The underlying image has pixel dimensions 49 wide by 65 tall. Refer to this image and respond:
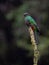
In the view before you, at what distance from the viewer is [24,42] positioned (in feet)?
17.5

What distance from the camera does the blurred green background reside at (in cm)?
523

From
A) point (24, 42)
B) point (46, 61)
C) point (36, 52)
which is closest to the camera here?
point (36, 52)

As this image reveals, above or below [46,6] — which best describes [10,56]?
below

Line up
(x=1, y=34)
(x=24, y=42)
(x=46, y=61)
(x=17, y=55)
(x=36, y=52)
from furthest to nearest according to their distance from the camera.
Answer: (x=17, y=55)
(x=1, y=34)
(x=46, y=61)
(x=24, y=42)
(x=36, y=52)

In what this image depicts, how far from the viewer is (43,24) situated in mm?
5430

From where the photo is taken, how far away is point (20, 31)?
530 cm

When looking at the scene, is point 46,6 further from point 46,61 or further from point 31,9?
point 46,61

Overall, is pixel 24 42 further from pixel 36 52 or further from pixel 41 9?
pixel 36 52

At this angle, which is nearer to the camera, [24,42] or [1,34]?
[24,42]

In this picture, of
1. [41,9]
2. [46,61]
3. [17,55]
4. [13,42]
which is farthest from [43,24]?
[17,55]

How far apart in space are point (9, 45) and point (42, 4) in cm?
143

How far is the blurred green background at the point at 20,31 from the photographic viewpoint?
5230 millimetres

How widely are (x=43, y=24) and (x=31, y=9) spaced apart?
1.02 feet

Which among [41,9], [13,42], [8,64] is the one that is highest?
[41,9]
